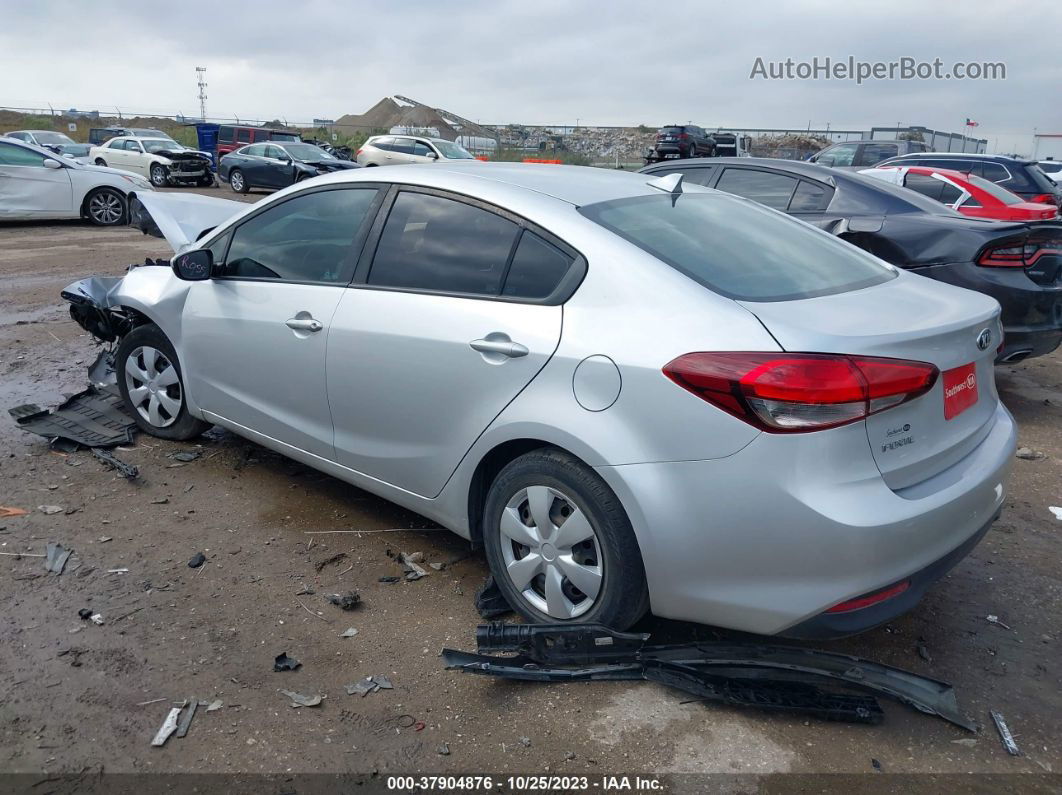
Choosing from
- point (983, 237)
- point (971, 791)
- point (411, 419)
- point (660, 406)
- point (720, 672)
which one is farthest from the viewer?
point (983, 237)

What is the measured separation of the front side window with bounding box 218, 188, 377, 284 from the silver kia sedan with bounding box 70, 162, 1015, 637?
0.06 ft

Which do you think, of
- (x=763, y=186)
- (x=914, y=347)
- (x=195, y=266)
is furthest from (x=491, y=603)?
(x=763, y=186)

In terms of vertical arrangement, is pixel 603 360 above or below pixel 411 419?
above

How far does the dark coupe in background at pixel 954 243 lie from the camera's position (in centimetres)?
573

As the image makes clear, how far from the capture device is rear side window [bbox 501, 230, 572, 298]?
3166mm

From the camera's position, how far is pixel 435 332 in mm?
3373

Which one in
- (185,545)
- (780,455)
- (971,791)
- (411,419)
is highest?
(780,455)

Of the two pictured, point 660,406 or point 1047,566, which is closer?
point 660,406

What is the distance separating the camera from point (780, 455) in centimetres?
255

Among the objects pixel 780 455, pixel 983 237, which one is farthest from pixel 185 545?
pixel 983 237

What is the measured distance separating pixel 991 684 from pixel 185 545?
11.0 feet

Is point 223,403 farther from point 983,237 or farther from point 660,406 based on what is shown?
point 983,237

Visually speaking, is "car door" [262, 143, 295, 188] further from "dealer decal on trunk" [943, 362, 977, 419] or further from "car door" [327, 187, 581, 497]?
"dealer decal on trunk" [943, 362, 977, 419]

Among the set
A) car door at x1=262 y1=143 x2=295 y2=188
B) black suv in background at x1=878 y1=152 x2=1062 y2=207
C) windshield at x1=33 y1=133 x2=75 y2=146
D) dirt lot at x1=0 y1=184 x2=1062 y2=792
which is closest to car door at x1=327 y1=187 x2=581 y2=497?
dirt lot at x1=0 y1=184 x2=1062 y2=792
